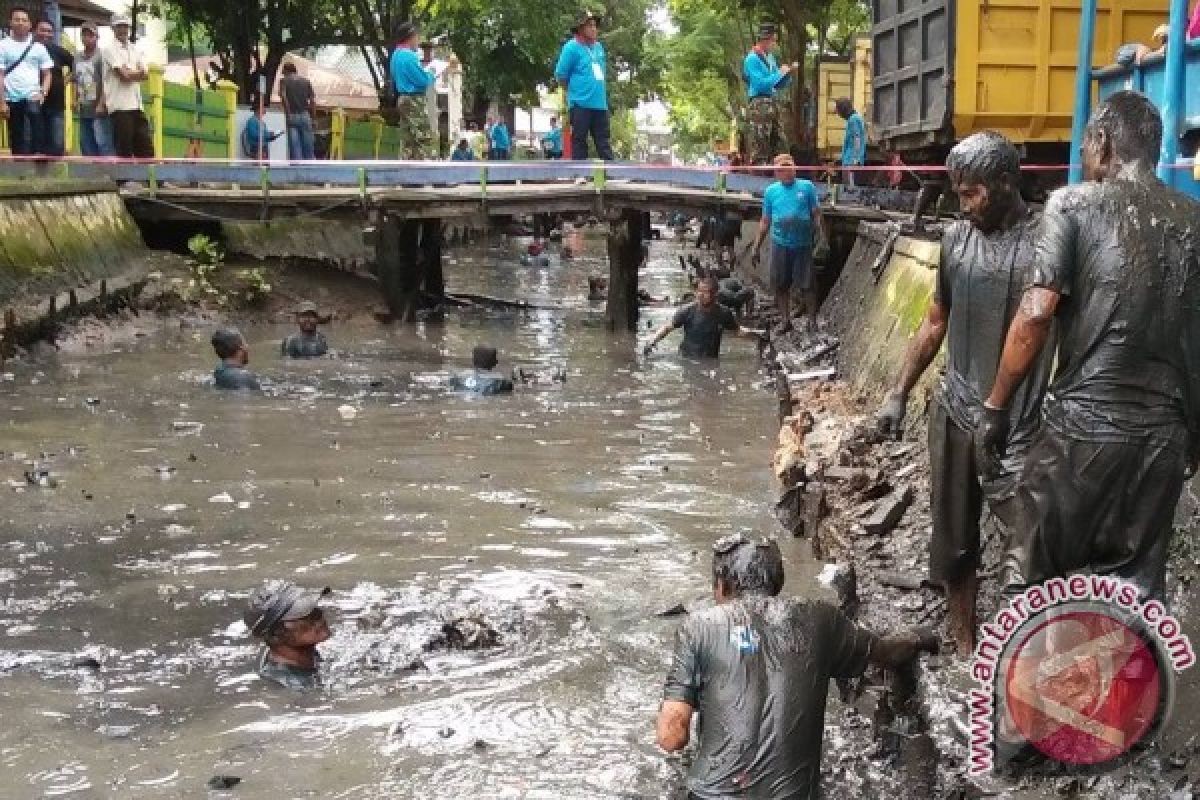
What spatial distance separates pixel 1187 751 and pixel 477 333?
13506mm

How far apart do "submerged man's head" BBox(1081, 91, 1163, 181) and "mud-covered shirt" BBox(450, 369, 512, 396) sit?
28.2 ft

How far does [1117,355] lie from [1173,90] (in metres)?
3.42

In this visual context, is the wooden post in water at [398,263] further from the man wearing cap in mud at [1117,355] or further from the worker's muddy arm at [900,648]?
the man wearing cap in mud at [1117,355]

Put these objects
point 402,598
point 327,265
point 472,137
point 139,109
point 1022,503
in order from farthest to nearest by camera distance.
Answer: point 472,137
point 327,265
point 139,109
point 402,598
point 1022,503

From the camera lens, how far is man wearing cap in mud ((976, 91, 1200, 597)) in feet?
11.6

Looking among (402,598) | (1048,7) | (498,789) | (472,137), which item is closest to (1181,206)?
(498,789)

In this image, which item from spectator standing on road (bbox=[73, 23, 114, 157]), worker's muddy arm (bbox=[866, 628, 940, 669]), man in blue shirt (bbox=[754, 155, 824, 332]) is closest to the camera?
worker's muddy arm (bbox=[866, 628, 940, 669])

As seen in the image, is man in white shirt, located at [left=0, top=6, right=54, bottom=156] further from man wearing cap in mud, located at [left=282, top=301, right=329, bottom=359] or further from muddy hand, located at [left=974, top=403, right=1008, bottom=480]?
muddy hand, located at [left=974, top=403, right=1008, bottom=480]

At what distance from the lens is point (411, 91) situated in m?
16.8

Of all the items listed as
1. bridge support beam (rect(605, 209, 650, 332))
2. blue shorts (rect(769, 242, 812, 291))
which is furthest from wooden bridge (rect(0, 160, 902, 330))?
blue shorts (rect(769, 242, 812, 291))

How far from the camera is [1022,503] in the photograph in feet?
12.4

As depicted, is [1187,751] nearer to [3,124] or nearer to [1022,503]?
[1022,503]

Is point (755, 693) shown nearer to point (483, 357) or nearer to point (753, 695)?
point (753, 695)

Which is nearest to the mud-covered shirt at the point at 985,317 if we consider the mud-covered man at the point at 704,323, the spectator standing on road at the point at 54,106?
the mud-covered man at the point at 704,323
